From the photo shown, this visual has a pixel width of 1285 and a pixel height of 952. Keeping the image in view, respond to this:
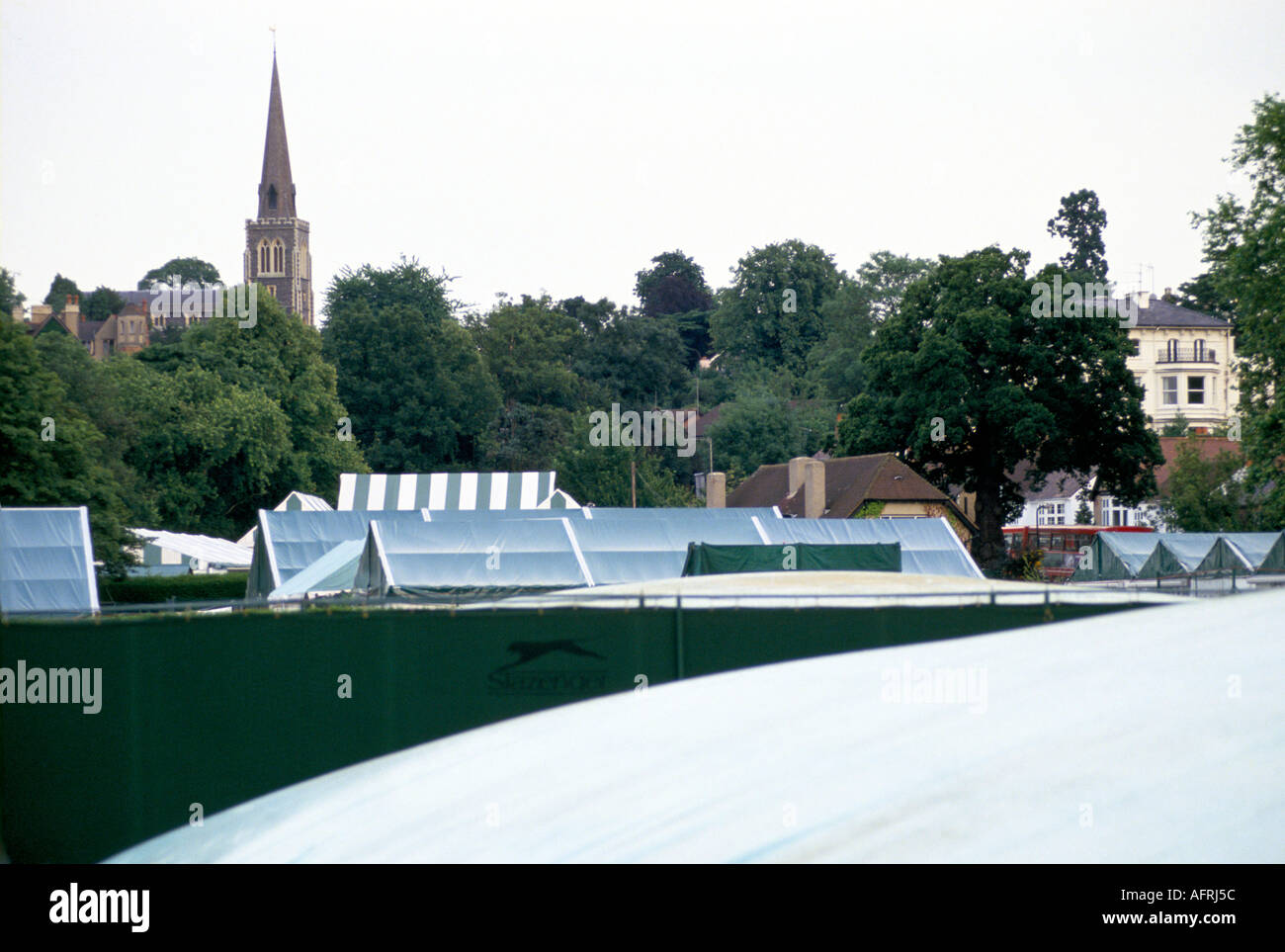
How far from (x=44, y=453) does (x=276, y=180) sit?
119818 millimetres

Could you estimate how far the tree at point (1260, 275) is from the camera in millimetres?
44438

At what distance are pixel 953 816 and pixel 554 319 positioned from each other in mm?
105716

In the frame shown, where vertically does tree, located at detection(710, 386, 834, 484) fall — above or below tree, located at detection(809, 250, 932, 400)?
below

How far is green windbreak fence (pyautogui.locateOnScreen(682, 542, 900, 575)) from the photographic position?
91.1 ft

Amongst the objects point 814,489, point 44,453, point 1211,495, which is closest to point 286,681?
point 44,453

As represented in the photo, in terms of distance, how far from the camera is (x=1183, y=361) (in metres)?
89.6

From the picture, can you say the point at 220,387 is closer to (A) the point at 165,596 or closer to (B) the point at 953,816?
(A) the point at 165,596

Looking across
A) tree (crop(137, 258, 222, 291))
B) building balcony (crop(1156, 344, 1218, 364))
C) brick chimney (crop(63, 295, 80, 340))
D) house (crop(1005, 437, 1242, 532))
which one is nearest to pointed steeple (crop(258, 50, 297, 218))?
tree (crop(137, 258, 222, 291))

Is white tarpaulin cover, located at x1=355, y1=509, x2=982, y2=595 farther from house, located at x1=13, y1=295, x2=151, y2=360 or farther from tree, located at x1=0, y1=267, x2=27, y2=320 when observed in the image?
house, located at x1=13, y1=295, x2=151, y2=360

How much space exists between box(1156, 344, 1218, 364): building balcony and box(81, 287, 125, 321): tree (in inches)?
4386

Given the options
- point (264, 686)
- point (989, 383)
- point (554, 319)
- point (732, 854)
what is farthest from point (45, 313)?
point (732, 854)

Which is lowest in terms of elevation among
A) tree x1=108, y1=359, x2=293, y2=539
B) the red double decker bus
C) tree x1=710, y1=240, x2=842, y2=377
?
the red double decker bus
